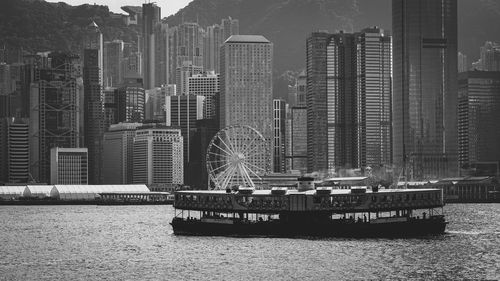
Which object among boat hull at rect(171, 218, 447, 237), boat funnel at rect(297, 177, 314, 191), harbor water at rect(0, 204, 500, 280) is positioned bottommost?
harbor water at rect(0, 204, 500, 280)

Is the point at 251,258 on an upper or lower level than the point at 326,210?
lower

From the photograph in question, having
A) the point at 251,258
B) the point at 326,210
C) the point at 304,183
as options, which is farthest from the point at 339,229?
the point at 251,258

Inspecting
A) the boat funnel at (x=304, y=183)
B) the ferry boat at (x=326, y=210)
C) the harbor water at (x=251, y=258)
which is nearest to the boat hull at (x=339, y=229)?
the ferry boat at (x=326, y=210)

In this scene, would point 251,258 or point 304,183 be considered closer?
point 251,258

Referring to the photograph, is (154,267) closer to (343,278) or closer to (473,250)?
(343,278)

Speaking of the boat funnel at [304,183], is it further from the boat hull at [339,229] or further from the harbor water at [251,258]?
the harbor water at [251,258]

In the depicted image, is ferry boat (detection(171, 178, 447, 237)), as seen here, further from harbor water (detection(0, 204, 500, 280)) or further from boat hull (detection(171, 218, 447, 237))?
harbor water (detection(0, 204, 500, 280))

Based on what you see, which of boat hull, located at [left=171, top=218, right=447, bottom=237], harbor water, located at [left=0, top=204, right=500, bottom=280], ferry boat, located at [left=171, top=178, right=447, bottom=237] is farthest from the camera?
boat hull, located at [left=171, top=218, right=447, bottom=237]

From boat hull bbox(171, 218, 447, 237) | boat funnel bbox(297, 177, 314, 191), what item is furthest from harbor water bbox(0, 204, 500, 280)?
boat funnel bbox(297, 177, 314, 191)

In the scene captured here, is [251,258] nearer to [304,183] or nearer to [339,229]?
[339,229]
